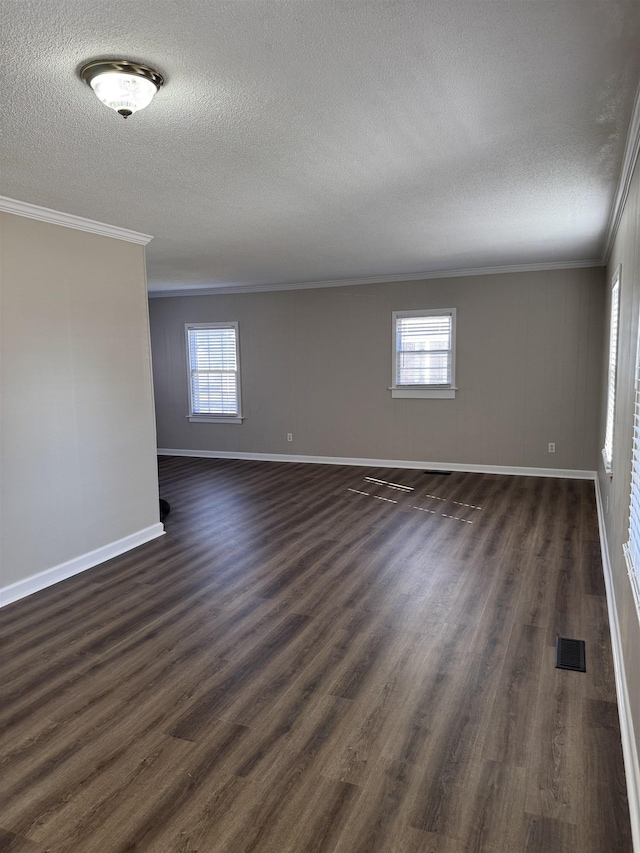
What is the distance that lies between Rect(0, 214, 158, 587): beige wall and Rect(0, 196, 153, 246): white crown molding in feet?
0.14

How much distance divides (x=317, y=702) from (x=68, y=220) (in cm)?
356

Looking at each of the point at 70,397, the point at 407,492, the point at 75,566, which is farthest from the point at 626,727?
the point at 407,492

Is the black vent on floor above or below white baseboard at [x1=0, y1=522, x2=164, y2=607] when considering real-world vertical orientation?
below

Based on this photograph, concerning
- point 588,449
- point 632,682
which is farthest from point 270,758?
point 588,449

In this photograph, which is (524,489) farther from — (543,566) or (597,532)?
(543,566)

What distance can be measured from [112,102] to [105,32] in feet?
1.03

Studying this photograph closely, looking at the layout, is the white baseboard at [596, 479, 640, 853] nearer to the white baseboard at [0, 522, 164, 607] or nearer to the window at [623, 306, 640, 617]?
the window at [623, 306, 640, 617]

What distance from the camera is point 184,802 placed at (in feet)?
6.44

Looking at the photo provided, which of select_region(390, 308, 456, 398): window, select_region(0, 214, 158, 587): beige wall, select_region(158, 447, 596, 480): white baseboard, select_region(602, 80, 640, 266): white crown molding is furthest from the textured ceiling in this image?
select_region(158, 447, 596, 480): white baseboard

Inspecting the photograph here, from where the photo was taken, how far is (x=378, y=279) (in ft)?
24.7

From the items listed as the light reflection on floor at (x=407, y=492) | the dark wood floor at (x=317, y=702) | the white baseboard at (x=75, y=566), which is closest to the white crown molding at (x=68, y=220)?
the white baseboard at (x=75, y=566)

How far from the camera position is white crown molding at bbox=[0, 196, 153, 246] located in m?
3.61

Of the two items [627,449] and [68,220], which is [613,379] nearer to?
[627,449]

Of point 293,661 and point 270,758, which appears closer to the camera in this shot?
point 270,758
